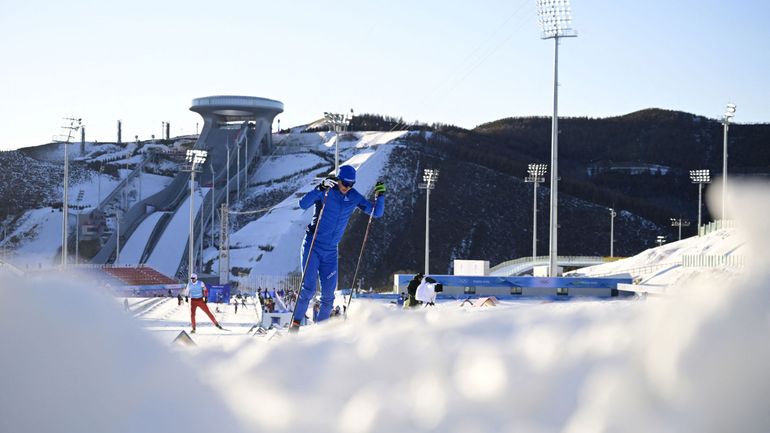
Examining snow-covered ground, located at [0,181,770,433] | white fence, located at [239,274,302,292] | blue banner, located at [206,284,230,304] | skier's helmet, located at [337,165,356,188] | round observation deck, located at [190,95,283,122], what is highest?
round observation deck, located at [190,95,283,122]

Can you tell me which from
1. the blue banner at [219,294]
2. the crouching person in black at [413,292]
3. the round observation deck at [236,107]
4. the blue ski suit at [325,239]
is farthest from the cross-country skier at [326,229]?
the round observation deck at [236,107]

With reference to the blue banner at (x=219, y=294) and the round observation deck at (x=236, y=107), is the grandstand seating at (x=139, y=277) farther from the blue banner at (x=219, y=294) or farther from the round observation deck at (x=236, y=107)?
the round observation deck at (x=236, y=107)

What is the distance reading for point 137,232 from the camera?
236 ft

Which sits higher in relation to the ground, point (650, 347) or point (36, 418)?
point (650, 347)

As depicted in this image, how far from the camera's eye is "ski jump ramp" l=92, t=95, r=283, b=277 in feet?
226

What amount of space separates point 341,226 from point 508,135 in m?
135

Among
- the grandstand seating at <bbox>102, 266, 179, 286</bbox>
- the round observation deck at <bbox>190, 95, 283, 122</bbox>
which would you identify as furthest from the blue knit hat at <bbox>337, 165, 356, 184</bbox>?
the round observation deck at <bbox>190, 95, 283, 122</bbox>

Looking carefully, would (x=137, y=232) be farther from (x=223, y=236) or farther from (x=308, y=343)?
(x=308, y=343)

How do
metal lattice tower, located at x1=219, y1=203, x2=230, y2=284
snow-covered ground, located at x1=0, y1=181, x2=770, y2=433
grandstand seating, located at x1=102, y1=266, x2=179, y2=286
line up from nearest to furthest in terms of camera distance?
snow-covered ground, located at x1=0, y1=181, x2=770, y2=433 → grandstand seating, located at x1=102, y1=266, x2=179, y2=286 → metal lattice tower, located at x1=219, y1=203, x2=230, y2=284

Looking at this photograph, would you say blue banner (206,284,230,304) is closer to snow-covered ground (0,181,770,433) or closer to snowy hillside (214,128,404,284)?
snowy hillside (214,128,404,284)

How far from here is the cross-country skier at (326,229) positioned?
8.84m

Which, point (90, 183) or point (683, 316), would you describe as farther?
point (90, 183)

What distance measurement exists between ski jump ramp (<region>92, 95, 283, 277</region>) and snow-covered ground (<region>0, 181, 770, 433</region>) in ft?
208

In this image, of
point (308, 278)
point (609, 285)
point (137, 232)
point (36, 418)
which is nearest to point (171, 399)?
point (36, 418)
